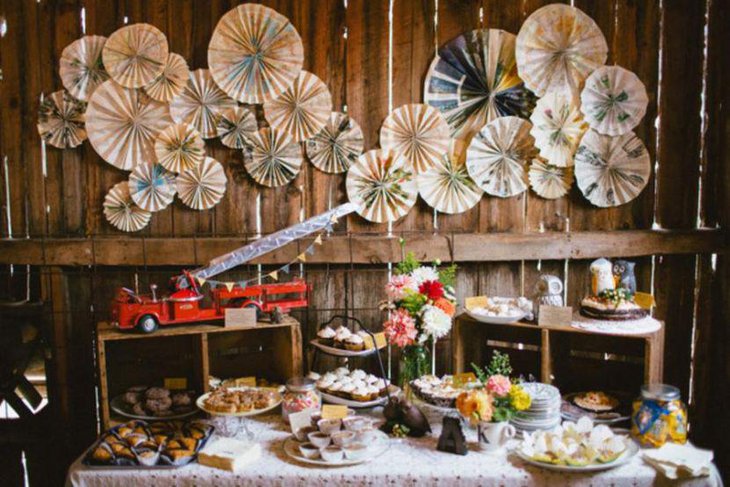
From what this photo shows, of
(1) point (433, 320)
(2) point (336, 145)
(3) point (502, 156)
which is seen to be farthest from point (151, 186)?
(3) point (502, 156)

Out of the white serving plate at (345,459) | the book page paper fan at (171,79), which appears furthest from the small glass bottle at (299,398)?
the book page paper fan at (171,79)

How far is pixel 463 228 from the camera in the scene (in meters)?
3.47

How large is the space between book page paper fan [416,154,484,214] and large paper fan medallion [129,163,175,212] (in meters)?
1.40

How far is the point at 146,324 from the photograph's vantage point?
286 cm

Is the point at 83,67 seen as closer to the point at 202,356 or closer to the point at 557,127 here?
the point at 202,356

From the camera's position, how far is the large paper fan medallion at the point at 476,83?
333 cm

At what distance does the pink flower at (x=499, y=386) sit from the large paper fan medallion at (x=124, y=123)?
214 cm

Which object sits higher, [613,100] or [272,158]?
[613,100]

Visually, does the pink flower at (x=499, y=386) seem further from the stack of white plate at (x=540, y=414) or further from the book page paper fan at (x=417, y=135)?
the book page paper fan at (x=417, y=135)

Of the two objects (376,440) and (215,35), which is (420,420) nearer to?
(376,440)

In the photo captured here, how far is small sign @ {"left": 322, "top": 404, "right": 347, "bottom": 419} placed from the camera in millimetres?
2658

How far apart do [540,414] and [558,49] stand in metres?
2.00

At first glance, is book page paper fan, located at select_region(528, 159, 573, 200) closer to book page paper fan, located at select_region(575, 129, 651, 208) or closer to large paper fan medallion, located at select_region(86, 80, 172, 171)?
book page paper fan, located at select_region(575, 129, 651, 208)

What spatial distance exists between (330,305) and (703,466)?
1.99 meters
